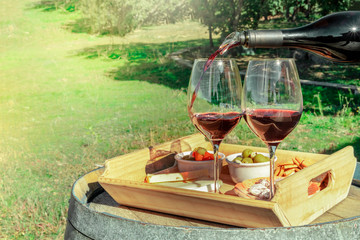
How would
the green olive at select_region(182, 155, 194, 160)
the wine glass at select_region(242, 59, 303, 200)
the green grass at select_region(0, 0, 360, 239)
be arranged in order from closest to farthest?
the wine glass at select_region(242, 59, 303, 200) < the green olive at select_region(182, 155, 194, 160) < the green grass at select_region(0, 0, 360, 239)

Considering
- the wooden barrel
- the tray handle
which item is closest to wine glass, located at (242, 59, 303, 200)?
the tray handle

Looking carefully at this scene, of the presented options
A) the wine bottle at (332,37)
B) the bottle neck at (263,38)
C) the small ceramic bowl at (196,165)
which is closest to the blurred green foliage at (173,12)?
the wine bottle at (332,37)

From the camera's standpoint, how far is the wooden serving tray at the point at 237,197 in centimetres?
119

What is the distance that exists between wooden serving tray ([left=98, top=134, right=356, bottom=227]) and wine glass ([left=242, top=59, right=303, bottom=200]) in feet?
0.41

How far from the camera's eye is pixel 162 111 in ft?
28.3

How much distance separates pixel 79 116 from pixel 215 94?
8.09 meters

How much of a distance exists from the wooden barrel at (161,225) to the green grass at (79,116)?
217 cm

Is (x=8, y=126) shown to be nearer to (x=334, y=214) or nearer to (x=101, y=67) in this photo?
(x=101, y=67)

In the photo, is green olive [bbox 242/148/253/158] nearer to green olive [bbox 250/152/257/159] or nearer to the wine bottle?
green olive [bbox 250/152/257/159]

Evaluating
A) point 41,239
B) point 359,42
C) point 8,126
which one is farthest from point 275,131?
point 8,126

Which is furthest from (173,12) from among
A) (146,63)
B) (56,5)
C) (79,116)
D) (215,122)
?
(215,122)

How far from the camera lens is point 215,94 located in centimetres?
143

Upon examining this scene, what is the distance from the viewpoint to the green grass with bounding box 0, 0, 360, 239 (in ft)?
14.9

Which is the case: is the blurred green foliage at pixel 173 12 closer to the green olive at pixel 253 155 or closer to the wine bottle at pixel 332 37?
the wine bottle at pixel 332 37
